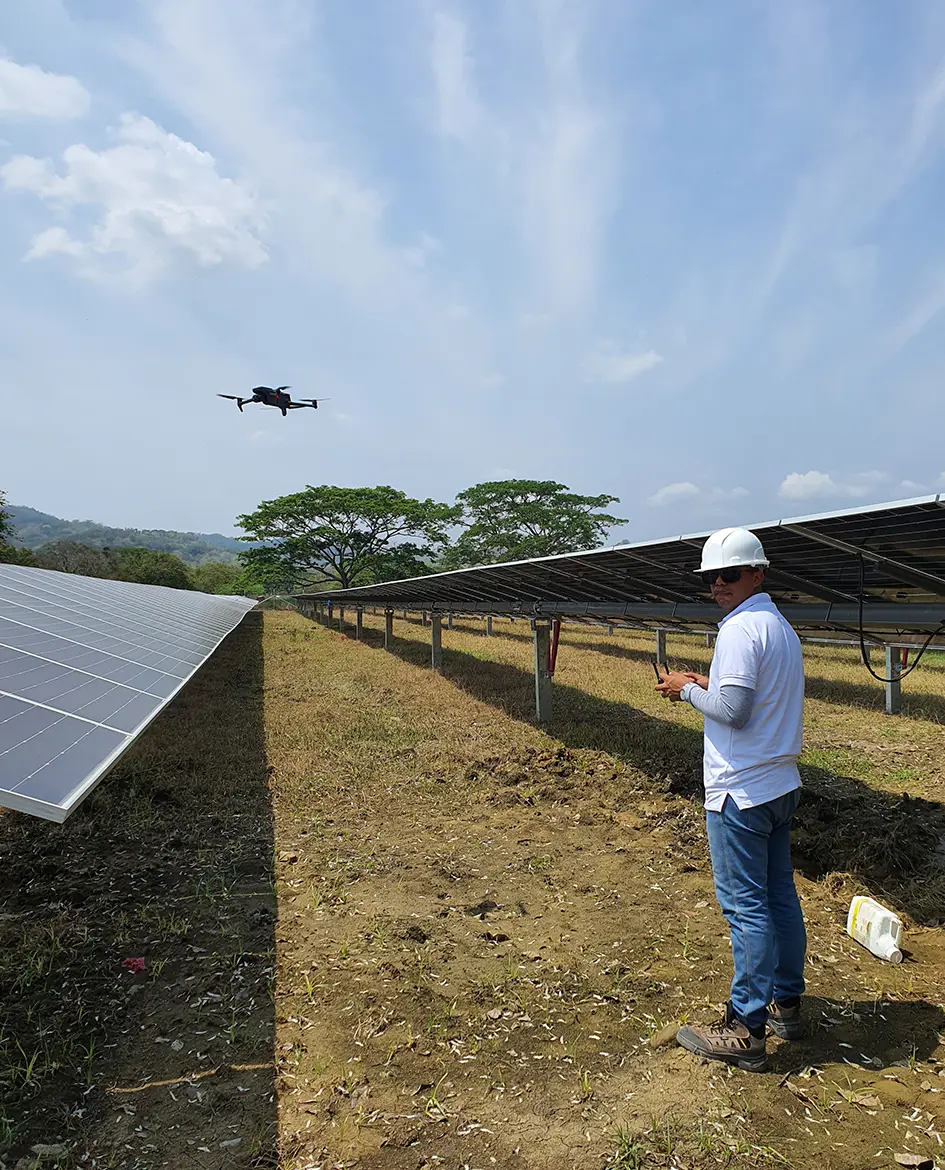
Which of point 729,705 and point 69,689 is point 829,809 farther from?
point 69,689

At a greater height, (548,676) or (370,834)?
(548,676)

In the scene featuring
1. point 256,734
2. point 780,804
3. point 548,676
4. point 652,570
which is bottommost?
point 256,734

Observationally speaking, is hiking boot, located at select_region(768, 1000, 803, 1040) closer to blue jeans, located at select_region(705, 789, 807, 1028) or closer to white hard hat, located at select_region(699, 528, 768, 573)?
blue jeans, located at select_region(705, 789, 807, 1028)

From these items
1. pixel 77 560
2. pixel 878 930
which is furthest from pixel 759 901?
pixel 77 560

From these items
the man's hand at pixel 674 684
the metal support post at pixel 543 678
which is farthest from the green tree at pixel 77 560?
the man's hand at pixel 674 684

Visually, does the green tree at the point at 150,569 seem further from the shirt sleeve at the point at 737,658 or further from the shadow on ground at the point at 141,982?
the shirt sleeve at the point at 737,658

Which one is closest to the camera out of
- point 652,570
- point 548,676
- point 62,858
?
point 62,858

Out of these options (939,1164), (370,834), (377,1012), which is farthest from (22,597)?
(939,1164)

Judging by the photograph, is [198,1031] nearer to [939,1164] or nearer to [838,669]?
[939,1164]
